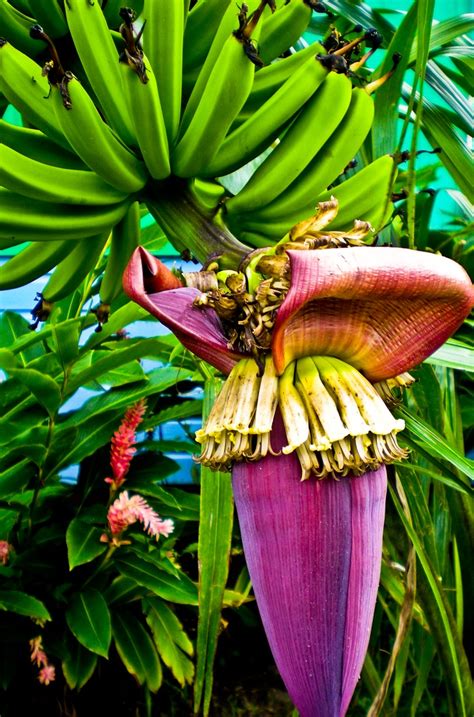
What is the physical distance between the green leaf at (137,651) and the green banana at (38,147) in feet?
3.20

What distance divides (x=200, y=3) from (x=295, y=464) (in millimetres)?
333

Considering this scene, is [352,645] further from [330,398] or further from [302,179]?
[302,179]

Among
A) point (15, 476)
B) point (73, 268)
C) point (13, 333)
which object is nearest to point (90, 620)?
point (15, 476)

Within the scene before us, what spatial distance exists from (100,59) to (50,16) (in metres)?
0.11

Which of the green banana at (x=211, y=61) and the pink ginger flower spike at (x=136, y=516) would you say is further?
the pink ginger flower spike at (x=136, y=516)

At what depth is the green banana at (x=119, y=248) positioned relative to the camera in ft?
1.59

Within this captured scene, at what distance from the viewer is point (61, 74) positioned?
0.37 meters

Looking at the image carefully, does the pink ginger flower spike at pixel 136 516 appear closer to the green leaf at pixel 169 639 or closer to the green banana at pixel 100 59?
the green leaf at pixel 169 639

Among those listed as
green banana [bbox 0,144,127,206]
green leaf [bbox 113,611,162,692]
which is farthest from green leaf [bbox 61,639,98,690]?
green banana [bbox 0,144,127,206]

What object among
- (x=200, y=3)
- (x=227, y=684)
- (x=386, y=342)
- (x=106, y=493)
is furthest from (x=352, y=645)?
(x=227, y=684)

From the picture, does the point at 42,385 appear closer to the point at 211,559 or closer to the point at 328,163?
the point at 211,559

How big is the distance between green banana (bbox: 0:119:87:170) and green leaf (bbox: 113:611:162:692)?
976 millimetres

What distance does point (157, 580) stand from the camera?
1.10m

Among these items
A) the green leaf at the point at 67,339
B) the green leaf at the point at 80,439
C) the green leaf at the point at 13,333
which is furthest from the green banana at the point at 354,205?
the green leaf at the point at 13,333
